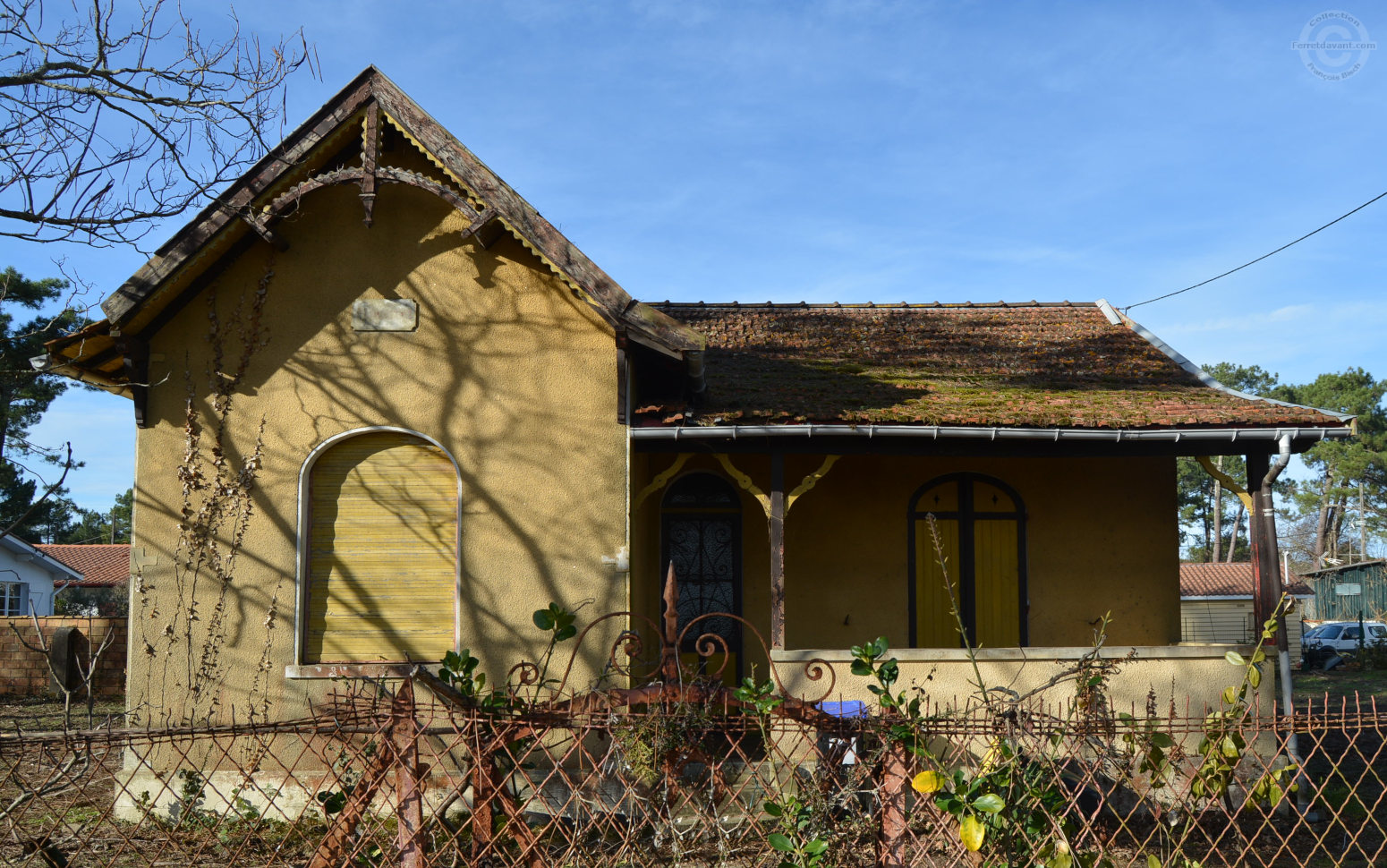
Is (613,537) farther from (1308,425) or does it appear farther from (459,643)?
(1308,425)

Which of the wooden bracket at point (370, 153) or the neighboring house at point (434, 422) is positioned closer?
the wooden bracket at point (370, 153)

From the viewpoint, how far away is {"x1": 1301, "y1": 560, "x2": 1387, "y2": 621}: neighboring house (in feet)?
123

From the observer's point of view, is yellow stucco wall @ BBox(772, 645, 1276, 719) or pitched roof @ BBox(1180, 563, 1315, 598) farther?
pitched roof @ BBox(1180, 563, 1315, 598)

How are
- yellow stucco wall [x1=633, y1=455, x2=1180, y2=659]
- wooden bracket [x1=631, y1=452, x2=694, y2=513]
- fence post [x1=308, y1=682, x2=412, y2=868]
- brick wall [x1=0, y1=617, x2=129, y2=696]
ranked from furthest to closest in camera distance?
brick wall [x1=0, y1=617, x2=129, y2=696] → yellow stucco wall [x1=633, y1=455, x2=1180, y2=659] → wooden bracket [x1=631, y1=452, x2=694, y2=513] → fence post [x1=308, y1=682, x2=412, y2=868]

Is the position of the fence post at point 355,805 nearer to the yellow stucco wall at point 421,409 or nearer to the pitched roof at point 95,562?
the yellow stucco wall at point 421,409

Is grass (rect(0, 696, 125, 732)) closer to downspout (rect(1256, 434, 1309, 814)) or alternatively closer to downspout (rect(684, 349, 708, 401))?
downspout (rect(684, 349, 708, 401))

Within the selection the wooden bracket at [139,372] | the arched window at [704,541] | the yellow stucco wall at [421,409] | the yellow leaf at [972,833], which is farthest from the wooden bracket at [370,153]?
the yellow leaf at [972,833]

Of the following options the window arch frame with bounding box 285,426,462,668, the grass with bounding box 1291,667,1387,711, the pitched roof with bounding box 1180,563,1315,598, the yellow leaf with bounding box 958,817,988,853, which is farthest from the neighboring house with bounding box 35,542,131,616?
the pitched roof with bounding box 1180,563,1315,598

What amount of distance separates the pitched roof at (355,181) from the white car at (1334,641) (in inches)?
917

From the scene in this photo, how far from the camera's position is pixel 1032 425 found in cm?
852

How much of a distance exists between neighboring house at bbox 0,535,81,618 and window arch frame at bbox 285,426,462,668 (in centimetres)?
3084

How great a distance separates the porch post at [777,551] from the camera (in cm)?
818

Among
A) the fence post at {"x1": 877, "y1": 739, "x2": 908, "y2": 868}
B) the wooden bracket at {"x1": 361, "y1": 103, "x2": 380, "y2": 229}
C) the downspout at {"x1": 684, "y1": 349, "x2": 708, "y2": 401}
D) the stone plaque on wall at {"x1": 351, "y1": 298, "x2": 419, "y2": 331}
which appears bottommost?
the fence post at {"x1": 877, "y1": 739, "x2": 908, "y2": 868}

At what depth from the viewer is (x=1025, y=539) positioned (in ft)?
34.1
